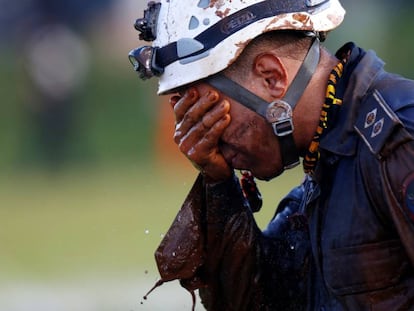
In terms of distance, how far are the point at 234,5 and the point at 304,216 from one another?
0.92 meters

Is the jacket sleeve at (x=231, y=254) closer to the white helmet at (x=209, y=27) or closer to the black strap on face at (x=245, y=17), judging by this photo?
the white helmet at (x=209, y=27)

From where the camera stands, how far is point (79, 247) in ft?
35.4

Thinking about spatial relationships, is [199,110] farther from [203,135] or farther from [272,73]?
[272,73]

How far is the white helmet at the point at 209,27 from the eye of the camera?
4020 mm

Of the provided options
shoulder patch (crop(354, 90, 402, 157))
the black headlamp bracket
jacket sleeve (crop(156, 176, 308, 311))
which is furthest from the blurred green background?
shoulder patch (crop(354, 90, 402, 157))

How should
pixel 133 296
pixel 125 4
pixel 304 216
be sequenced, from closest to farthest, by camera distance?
1. pixel 304 216
2. pixel 133 296
3. pixel 125 4

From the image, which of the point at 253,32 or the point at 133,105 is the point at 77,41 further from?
the point at 253,32

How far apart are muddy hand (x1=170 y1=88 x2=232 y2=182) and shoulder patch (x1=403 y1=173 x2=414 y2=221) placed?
718 millimetres

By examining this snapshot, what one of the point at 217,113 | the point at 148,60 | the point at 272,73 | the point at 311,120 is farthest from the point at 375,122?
the point at 148,60

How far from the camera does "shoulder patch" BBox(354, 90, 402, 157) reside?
3775mm

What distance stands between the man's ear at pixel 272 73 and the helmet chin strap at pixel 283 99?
27mm

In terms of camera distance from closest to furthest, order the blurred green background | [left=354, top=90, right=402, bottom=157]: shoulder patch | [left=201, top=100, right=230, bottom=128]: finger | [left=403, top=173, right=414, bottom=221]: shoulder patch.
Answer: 1. [left=403, top=173, right=414, bottom=221]: shoulder patch
2. [left=354, top=90, right=402, bottom=157]: shoulder patch
3. [left=201, top=100, right=230, bottom=128]: finger
4. the blurred green background

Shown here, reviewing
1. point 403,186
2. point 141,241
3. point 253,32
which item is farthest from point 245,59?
point 141,241

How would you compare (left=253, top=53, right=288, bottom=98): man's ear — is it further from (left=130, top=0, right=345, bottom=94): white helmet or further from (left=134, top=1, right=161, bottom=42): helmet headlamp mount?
(left=134, top=1, right=161, bottom=42): helmet headlamp mount
